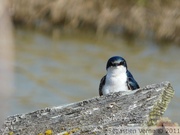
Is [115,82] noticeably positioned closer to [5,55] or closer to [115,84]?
[115,84]

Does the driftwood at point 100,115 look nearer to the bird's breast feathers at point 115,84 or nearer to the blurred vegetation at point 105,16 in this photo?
the bird's breast feathers at point 115,84

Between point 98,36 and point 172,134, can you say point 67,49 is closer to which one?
point 98,36

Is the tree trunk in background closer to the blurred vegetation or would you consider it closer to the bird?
the bird

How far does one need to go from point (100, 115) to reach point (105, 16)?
33.6 feet

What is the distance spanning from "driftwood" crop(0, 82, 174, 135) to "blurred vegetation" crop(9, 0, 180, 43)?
9.36 metres

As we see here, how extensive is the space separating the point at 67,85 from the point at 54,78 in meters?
0.37

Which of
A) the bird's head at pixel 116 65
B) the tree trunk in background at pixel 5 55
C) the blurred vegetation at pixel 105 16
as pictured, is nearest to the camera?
the tree trunk in background at pixel 5 55

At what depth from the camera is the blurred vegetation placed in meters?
12.6

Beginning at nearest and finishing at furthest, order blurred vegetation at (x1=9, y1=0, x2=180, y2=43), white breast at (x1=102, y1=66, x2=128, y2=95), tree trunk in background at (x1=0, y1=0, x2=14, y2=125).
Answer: tree trunk in background at (x1=0, y1=0, x2=14, y2=125) < white breast at (x1=102, y1=66, x2=128, y2=95) < blurred vegetation at (x1=9, y1=0, x2=180, y2=43)

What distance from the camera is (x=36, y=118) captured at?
3178 millimetres

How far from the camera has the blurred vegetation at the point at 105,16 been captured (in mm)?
12617

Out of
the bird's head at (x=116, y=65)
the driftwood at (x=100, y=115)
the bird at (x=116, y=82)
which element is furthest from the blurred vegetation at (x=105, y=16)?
the driftwood at (x=100, y=115)

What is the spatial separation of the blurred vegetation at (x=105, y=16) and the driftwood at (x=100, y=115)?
30.7 feet

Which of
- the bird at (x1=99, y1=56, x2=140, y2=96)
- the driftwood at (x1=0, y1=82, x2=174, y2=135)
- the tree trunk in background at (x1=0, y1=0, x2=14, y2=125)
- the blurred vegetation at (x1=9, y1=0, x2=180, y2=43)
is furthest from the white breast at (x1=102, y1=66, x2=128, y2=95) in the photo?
the blurred vegetation at (x1=9, y1=0, x2=180, y2=43)
